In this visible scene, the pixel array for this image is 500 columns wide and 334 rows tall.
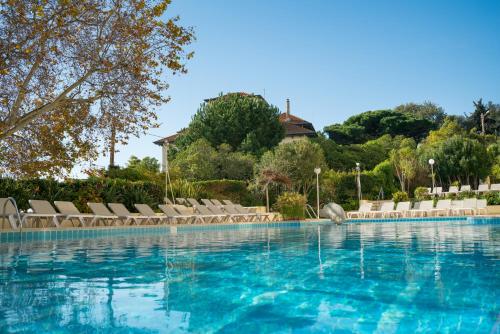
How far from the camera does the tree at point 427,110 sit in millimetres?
70688

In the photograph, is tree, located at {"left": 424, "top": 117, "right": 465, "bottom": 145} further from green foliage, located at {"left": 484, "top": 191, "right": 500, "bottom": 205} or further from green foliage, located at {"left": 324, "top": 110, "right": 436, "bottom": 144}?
green foliage, located at {"left": 484, "top": 191, "right": 500, "bottom": 205}

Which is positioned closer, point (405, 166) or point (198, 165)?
point (198, 165)

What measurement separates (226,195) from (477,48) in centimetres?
1599

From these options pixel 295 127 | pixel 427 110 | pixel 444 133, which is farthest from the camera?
pixel 427 110

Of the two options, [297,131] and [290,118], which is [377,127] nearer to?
[290,118]

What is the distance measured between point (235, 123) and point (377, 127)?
80.7ft

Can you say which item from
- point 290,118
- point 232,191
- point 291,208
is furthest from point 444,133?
point 291,208

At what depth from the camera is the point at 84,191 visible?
53.8ft

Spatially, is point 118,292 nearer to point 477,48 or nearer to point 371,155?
point 477,48

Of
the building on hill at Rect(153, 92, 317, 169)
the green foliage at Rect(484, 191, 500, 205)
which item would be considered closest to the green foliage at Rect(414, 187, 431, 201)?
the green foliage at Rect(484, 191, 500, 205)

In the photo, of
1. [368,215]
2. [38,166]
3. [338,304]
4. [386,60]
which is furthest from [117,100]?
[386,60]

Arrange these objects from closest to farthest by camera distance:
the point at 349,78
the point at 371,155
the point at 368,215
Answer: the point at 368,215
the point at 349,78
the point at 371,155

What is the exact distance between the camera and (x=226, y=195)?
24078 mm

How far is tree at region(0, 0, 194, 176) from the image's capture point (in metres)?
8.81
